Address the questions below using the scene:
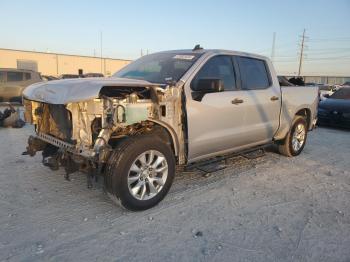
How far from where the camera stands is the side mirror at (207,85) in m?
4.32

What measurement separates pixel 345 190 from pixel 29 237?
4121mm

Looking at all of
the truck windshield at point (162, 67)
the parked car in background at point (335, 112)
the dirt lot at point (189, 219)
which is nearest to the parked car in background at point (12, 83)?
the dirt lot at point (189, 219)

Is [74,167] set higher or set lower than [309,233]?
higher

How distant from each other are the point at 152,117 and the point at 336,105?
8835 millimetres

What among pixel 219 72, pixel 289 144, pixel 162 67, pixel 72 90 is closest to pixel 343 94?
pixel 289 144

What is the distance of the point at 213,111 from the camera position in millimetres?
4691

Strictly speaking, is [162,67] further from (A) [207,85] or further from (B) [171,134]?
(B) [171,134]

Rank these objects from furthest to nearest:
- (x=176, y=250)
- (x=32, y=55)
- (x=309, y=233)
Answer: (x=32, y=55), (x=309, y=233), (x=176, y=250)

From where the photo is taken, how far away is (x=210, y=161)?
4.99 m

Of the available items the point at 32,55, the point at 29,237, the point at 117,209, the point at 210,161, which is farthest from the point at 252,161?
the point at 32,55

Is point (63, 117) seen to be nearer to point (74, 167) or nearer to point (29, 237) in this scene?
point (74, 167)

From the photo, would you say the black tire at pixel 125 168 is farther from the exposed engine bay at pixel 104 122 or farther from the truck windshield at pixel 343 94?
the truck windshield at pixel 343 94

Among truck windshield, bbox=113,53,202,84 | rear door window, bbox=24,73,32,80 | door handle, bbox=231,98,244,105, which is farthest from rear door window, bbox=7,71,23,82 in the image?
door handle, bbox=231,98,244,105

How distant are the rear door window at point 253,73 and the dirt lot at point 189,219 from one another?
140cm
